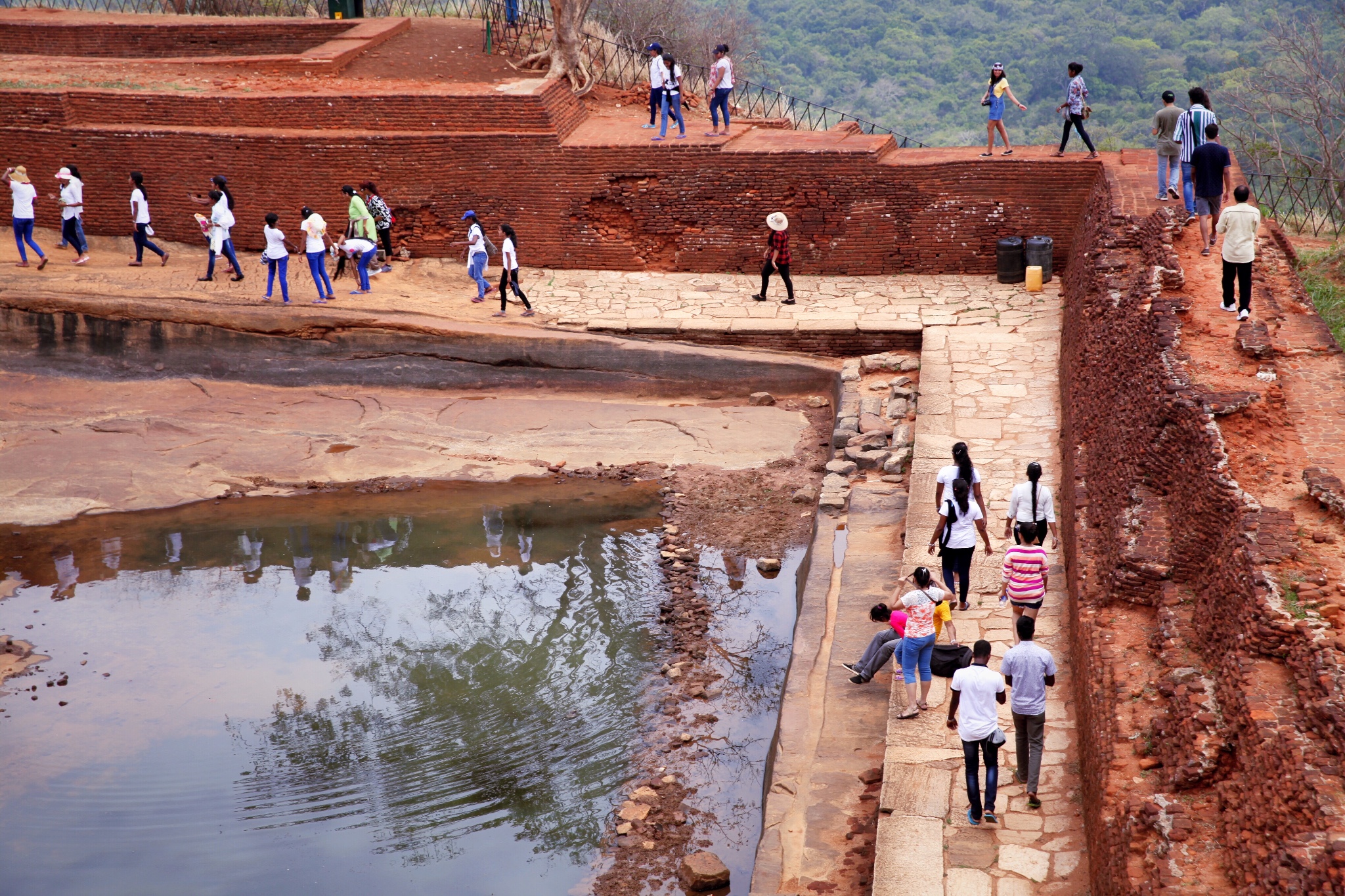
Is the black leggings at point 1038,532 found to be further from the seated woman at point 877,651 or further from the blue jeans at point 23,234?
the blue jeans at point 23,234

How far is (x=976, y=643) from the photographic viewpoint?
6.09 meters

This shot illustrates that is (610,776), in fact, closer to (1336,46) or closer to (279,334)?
(279,334)

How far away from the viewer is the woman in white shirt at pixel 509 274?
1415cm

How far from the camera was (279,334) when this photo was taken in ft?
48.3

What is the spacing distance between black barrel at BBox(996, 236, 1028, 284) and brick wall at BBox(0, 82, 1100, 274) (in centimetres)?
32

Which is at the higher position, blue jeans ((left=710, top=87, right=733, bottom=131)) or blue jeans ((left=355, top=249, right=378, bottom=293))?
blue jeans ((left=710, top=87, right=733, bottom=131))

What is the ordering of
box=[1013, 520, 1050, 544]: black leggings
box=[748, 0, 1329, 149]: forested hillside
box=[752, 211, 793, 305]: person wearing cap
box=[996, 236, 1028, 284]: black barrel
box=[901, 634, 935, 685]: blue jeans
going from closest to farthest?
box=[901, 634, 935, 685]: blue jeans → box=[1013, 520, 1050, 544]: black leggings → box=[752, 211, 793, 305]: person wearing cap → box=[996, 236, 1028, 284]: black barrel → box=[748, 0, 1329, 149]: forested hillside

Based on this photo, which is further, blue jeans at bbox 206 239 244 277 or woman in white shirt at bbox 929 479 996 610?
blue jeans at bbox 206 239 244 277

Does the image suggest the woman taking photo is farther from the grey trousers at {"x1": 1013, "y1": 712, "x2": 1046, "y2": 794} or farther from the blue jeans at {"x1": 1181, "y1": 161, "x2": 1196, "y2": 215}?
the blue jeans at {"x1": 1181, "y1": 161, "x2": 1196, "y2": 215}

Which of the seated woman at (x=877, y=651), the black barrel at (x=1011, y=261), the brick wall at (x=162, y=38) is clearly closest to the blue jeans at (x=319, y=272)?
the brick wall at (x=162, y=38)

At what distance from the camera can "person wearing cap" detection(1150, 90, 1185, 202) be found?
1252 centimetres

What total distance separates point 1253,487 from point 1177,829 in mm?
2128

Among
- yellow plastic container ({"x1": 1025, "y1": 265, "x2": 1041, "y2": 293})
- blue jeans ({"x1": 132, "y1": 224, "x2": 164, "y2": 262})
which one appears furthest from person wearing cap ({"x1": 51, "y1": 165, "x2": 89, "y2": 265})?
yellow plastic container ({"x1": 1025, "y1": 265, "x2": 1041, "y2": 293})

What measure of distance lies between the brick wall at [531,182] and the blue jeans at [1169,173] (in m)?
1.99
